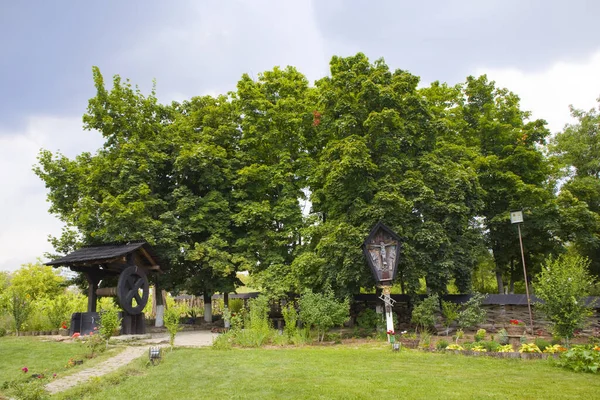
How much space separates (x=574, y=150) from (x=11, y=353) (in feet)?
87.5

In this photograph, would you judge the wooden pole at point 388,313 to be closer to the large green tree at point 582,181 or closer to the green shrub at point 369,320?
the green shrub at point 369,320

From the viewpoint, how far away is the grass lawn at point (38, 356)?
8.58 metres

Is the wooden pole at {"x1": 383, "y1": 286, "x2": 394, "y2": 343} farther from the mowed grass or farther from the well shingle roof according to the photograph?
the well shingle roof

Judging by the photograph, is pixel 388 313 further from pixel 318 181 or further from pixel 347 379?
pixel 318 181

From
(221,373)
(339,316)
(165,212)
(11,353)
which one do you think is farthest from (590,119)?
(11,353)

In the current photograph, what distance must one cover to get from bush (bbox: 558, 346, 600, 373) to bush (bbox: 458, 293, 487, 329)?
4959 millimetres

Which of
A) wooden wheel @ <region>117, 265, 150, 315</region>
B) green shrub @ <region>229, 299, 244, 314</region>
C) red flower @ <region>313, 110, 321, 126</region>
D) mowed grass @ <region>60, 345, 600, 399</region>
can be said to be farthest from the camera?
green shrub @ <region>229, 299, 244, 314</region>

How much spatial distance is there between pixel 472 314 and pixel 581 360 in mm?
5286

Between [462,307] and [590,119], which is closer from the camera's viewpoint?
[462,307]

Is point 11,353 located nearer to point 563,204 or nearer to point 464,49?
point 464,49

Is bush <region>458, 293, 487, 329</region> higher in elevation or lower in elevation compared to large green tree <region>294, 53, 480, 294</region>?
lower

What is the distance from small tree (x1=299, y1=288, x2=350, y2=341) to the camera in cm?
1256

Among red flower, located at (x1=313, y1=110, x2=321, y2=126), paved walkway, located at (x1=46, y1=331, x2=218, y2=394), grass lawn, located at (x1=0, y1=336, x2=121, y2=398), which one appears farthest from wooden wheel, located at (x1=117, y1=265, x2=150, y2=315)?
red flower, located at (x1=313, y1=110, x2=321, y2=126)

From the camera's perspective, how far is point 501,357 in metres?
8.81
